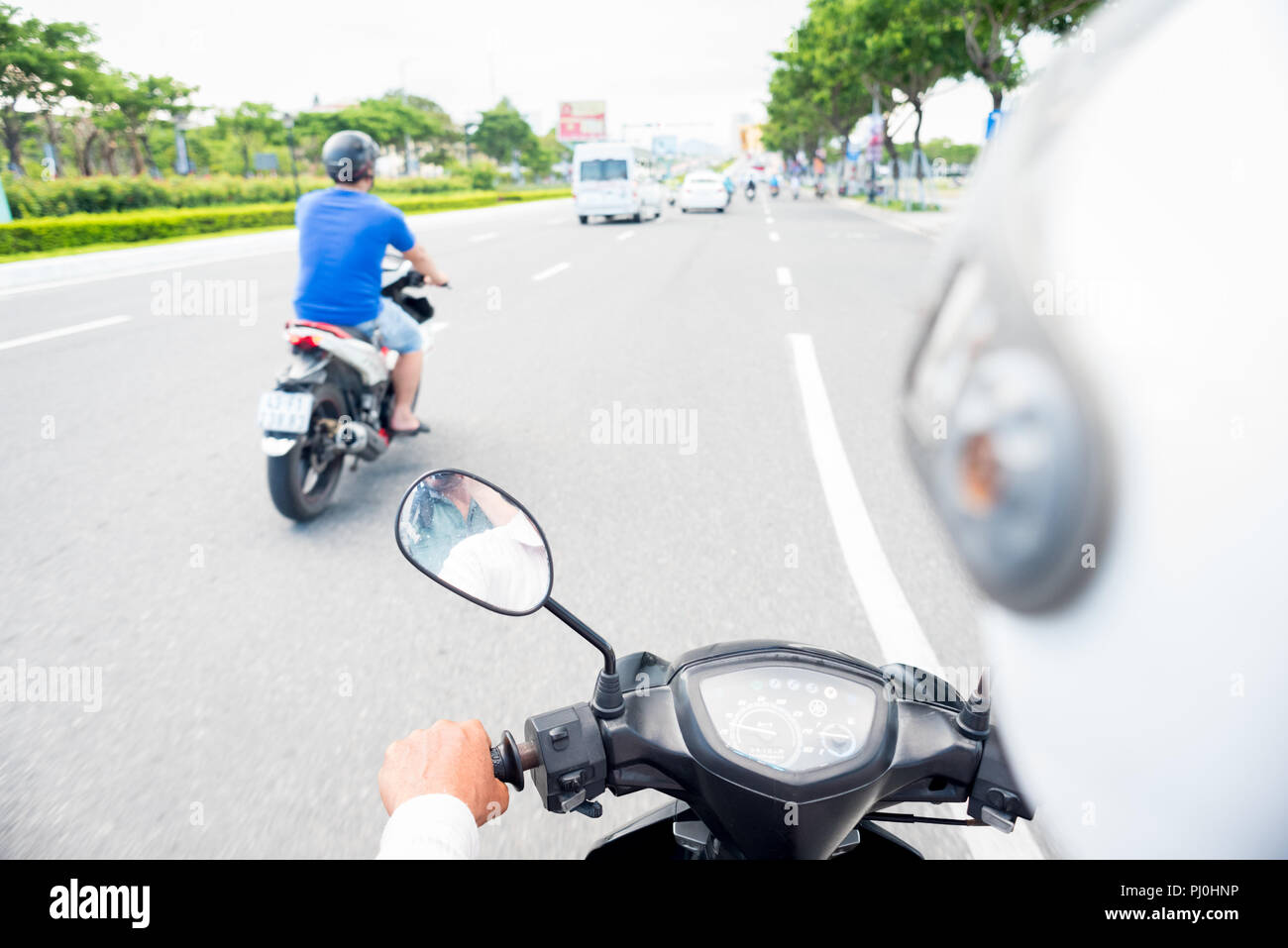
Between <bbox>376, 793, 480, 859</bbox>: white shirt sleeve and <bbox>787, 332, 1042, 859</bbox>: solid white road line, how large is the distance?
1523mm

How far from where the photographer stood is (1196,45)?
1.65ft

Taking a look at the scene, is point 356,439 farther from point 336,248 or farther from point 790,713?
point 790,713

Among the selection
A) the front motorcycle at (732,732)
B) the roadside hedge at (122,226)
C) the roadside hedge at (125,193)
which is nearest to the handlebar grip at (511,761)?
the front motorcycle at (732,732)

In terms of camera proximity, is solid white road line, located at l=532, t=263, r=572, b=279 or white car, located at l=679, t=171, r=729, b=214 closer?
solid white road line, located at l=532, t=263, r=572, b=279

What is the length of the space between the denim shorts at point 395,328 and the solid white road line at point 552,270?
9.00 metres

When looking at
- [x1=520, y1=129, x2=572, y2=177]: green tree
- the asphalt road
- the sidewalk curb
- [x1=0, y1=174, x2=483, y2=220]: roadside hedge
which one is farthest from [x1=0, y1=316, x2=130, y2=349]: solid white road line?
[x1=520, y1=129, x2=572, y2=177]: green tree

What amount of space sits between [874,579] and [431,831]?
2791 mm

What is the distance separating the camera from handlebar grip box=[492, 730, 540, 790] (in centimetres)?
126

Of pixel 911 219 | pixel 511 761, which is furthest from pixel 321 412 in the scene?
pixel 911 219

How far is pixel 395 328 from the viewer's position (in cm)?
504

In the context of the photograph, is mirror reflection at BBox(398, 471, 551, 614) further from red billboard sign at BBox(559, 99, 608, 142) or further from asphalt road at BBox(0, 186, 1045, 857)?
red billboard sign at BBox(559, 99, 608, 142)

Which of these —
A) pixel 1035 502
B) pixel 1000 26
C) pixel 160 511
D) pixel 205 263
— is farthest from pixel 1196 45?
pixel 1000 26

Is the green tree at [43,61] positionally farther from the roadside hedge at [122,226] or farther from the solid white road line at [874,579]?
the solid white road line at [874,579]
